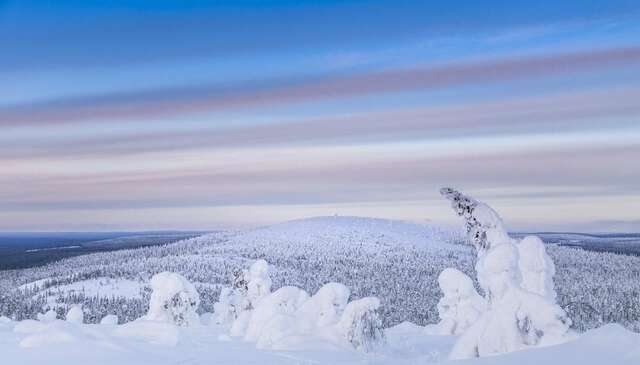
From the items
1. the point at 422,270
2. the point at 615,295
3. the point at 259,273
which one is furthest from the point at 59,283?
the point at 259,273

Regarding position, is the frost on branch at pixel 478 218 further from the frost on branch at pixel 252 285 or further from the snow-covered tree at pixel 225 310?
the snow-covered tree at pixel 225 310

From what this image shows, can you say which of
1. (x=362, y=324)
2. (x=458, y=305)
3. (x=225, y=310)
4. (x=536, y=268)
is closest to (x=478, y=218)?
(x=536, y=268)

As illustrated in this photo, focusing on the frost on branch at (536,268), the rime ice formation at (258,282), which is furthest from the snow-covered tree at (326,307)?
the rime ice formation at (258,282)

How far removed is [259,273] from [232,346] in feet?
45.6

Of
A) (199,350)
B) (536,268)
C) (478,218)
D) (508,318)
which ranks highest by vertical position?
(478,218)

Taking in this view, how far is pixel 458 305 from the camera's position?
32.2 meters

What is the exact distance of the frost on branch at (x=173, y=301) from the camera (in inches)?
1222

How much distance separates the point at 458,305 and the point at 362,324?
1321 cm

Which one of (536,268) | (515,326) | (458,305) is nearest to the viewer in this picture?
(515,326)

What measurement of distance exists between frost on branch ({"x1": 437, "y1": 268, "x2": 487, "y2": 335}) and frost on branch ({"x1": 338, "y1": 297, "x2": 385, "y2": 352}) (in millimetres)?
11406

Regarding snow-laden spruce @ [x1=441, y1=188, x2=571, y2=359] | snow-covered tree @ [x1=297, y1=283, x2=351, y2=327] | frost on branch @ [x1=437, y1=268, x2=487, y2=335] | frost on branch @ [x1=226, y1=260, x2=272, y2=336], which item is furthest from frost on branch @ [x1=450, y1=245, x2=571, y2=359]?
frost on branch @ [x1=226, y1=260, x2=272, y2=336]

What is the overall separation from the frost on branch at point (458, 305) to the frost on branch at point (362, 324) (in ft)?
37.4

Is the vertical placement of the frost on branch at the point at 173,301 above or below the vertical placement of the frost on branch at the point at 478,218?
below

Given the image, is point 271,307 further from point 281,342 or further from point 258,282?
point 258,282
